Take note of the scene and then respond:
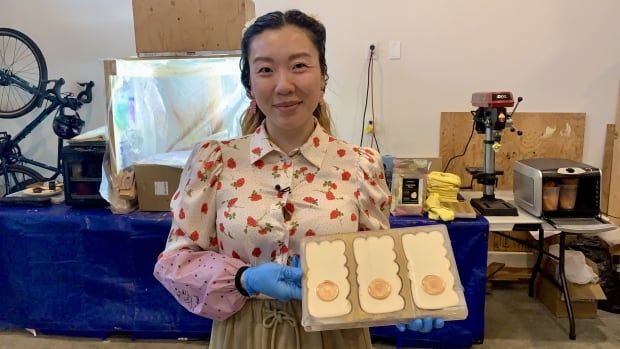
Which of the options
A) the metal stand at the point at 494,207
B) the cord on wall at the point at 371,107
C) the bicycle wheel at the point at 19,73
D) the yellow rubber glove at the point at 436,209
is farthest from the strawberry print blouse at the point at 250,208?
the bicycle wheel at the point at 19,73

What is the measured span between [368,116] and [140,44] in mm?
1447

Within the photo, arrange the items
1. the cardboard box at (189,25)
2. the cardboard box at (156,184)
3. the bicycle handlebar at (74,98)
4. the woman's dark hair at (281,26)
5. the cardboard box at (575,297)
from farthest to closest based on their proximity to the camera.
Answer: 1. the bicycle handlebar at (74,98)
2. the cardboard box at (575,297)
3. the cardboard box at (156,184)
4. the cardboard box at (189,25)
5. the woman's dark hair at (281,26)

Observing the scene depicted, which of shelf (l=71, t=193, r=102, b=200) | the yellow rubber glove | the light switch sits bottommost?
the yellow rubber glove

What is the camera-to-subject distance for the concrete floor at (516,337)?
2499 mm

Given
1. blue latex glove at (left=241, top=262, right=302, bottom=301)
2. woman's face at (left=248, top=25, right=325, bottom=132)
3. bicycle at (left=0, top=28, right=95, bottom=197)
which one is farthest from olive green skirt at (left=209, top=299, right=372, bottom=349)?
bicycle at (left=0, top=28, right=95, bottom=197)

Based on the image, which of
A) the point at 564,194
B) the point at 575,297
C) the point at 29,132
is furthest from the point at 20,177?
the point at 575,297

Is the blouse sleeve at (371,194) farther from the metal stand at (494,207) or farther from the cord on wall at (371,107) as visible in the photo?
the cord on wall at (371,107)

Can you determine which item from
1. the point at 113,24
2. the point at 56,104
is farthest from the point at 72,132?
the point at 113,24

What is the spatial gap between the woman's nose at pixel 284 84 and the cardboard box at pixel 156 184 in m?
1.49

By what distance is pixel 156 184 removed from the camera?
243 cm

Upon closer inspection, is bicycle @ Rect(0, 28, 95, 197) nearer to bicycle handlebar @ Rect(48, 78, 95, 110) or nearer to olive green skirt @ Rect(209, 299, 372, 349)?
bicycle handlebar @ Rect(48, 78, 95, 110)

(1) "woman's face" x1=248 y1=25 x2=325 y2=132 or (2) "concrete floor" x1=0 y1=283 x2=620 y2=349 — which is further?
(2) "concrete floor" x1=0 y1=283 x2=620 y2=349

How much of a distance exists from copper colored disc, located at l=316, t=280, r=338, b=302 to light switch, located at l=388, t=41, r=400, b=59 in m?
2.30

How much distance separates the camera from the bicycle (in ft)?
10.1
